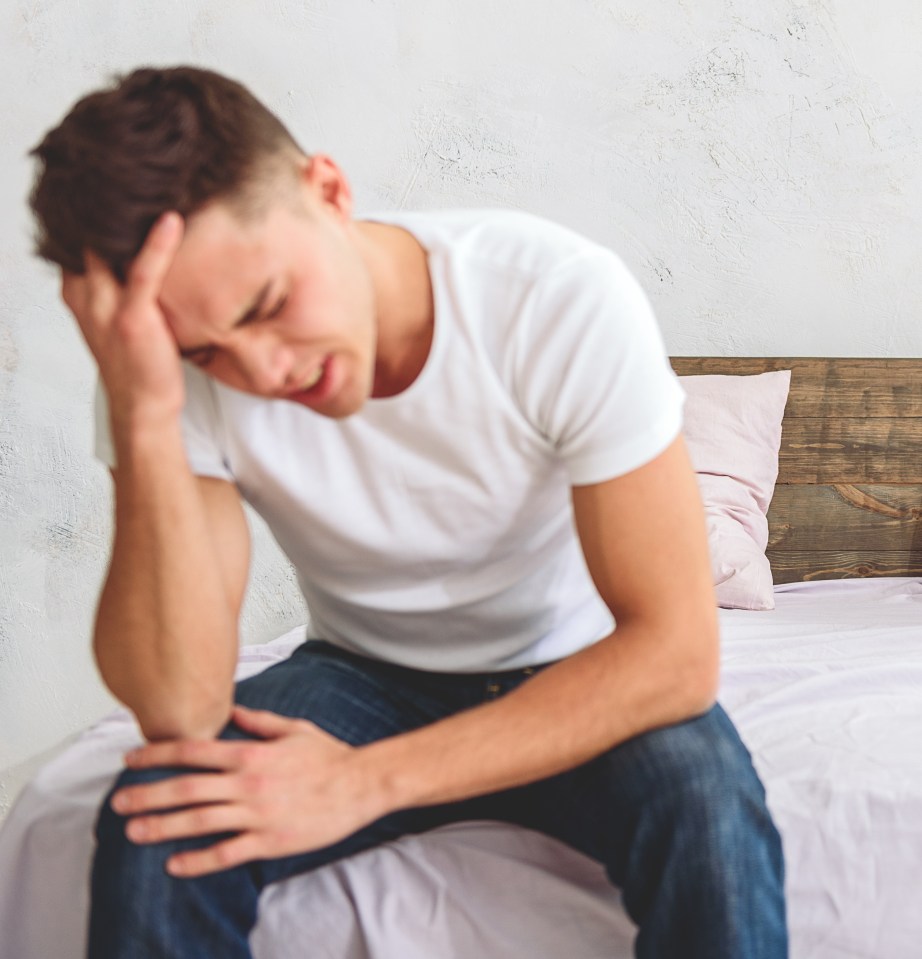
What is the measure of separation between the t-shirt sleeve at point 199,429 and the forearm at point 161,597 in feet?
0.31

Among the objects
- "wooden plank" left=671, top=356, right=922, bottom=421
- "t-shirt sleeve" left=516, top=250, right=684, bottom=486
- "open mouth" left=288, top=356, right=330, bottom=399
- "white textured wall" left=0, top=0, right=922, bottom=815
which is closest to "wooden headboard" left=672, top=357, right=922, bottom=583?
"wooden plank" left=671, top=356, right=922, bottom=421

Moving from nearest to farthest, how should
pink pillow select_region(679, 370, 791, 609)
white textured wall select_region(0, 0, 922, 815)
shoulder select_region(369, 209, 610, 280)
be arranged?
shoulder select_region(369, 209, 610, 280) < pink pillow select_region(679, 370, 791, 609) < white textured wall select_region(0, 0, 922, 815)

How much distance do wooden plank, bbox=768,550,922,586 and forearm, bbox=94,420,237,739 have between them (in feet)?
5.17

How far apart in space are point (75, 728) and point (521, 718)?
179cm

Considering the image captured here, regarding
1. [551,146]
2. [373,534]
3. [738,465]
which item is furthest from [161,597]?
[551,146]

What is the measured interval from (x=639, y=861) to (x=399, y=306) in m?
0.55

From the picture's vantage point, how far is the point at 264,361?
87 cm

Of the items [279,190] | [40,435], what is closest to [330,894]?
[279,190]

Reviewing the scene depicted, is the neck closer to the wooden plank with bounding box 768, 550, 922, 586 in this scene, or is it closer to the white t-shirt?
the white t-shirt

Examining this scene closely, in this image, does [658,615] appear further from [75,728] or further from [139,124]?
[75,728]

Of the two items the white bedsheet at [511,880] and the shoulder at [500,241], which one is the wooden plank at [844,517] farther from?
the shoulder at [500,241]

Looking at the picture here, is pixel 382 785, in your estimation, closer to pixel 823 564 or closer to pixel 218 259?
pixel 218 259

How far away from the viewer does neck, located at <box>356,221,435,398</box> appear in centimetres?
102

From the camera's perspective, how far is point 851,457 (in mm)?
2232
